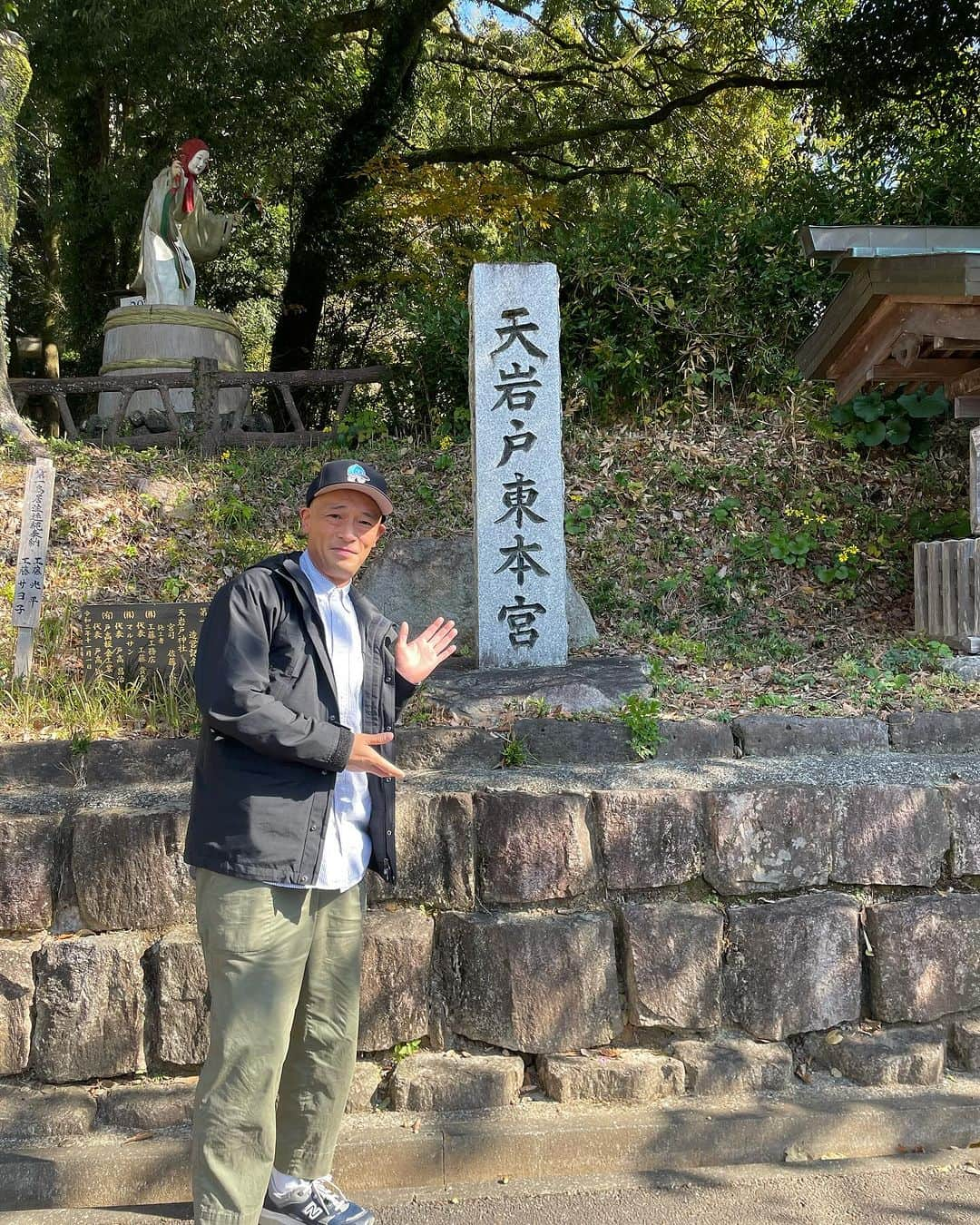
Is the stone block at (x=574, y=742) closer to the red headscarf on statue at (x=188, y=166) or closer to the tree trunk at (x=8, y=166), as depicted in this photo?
the tree trunk at (x=8, y=166)

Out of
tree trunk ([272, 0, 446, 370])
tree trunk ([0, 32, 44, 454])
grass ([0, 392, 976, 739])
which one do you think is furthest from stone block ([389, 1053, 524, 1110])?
tree trunk ([272, 0, 446, 370])

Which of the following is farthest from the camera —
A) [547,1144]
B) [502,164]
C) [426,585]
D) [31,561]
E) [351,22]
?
[502,164]

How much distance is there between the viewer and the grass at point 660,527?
6160 mm

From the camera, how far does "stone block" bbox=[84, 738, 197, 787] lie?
152 inches

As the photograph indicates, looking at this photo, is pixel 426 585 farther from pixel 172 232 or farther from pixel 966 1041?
pixel 172 232

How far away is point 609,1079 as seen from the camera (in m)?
3.28

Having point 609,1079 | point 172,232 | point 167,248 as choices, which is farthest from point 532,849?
point 172,232

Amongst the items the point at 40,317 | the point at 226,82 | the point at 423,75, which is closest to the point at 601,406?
the point at 226,82

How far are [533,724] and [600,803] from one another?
615 millimetres

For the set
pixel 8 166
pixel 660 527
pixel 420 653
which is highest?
pixel 8 166

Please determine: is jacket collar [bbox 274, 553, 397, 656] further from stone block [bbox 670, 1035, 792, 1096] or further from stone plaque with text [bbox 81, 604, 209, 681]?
stone plaque with text [bbox 81, 604, 209, 681]

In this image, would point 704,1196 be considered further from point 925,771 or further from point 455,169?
point 455,169

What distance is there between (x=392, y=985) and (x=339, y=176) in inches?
486

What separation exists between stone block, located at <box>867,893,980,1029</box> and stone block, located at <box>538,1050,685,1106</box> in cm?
79
